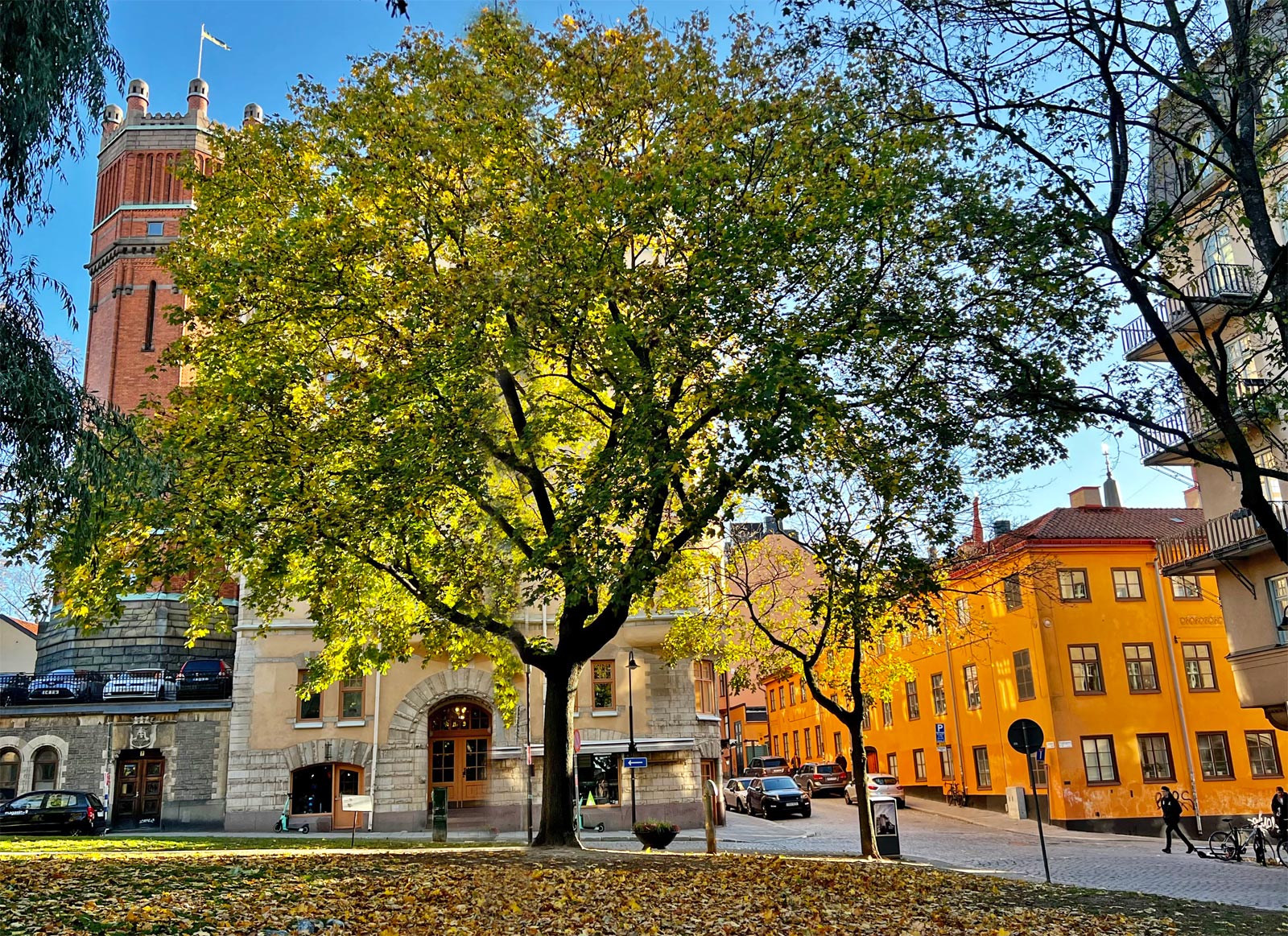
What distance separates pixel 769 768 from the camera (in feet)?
180

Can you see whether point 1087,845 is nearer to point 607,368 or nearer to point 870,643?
point 870,643

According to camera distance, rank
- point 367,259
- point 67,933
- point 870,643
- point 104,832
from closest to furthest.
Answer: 1. point 67,933
2. point 367,259
3. point 870,643
4. point 104,832

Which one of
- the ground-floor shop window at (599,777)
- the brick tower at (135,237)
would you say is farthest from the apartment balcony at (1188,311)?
the brick tower at (135,237)

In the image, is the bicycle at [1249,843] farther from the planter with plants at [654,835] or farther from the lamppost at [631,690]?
the lamppost at [631,690]

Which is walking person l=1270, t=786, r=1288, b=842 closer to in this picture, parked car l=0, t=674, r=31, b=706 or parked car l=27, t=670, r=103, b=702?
parked car l=27, t=670, r=103, b=702

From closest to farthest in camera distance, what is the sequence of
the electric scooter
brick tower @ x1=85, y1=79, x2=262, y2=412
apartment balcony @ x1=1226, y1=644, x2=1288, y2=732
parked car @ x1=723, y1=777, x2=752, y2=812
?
apartment balcony @ x1=1226, y1=644, x2=1288, y2=732 < the electric scooter < parked car @ x1=723, y1=777, x2=752, y2=812 < brick tower @ x1=85, y1=79, x2=262, y2=412

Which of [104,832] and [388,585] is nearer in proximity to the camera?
[388,585]

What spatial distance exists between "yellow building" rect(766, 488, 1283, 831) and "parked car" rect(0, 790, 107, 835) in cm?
2747

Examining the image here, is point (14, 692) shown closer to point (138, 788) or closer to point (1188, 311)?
point (138, 788)

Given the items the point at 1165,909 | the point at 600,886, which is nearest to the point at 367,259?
the point at 600,886

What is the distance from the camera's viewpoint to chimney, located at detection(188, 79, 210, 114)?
5812cm

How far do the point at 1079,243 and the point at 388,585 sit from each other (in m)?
15.1

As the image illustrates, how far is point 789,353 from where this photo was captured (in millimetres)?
14805

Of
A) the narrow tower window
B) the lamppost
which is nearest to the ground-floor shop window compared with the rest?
the lamppost
